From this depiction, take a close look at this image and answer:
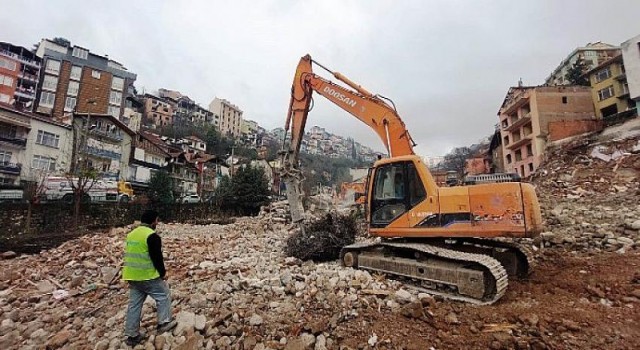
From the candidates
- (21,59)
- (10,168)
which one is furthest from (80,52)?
(10,168)

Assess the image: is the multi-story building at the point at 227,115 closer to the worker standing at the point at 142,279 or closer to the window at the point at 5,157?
the window at the point at 5,157

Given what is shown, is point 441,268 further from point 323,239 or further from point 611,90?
point 611,90

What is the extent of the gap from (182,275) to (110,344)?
260cm

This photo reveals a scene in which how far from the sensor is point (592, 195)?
14.8 metres

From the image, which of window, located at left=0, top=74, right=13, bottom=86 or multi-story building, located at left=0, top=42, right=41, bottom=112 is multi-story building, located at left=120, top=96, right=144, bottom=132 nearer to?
multi-story building, located at left=0, top=42, right=41, bottom=112

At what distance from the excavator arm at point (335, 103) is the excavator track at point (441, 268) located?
6.99 ft

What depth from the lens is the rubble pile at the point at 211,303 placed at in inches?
153

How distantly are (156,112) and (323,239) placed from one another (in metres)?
76.2

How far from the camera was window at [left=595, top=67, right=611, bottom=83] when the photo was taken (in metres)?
31.3

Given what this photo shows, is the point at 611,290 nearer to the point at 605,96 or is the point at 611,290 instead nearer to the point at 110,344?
the point at 110,344

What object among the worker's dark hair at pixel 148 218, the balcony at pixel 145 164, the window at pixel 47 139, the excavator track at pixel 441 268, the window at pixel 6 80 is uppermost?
the window at pixel 6 80

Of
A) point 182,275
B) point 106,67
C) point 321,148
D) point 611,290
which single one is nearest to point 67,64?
point 106,67

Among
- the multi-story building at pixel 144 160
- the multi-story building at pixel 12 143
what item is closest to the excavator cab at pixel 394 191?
the multi-story building at pixel 12 143

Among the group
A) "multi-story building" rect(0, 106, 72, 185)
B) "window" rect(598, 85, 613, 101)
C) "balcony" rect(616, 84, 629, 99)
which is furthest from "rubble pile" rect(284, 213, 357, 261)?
"window" rect(598, 85, 613, 101)
